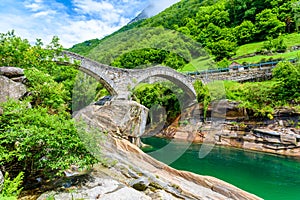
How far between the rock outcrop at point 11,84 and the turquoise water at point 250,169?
8364mm

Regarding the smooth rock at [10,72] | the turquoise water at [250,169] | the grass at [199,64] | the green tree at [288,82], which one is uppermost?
the grass at [199,64]

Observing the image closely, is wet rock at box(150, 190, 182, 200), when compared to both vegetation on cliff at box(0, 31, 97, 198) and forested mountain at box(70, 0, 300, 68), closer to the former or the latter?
vegetation on cliff at box(0, 31, 97, 198)

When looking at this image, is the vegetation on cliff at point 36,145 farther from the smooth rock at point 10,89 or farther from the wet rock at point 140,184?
the wet rock at point 140,184

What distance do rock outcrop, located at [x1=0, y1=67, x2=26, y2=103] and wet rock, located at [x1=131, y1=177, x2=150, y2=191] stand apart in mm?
4378

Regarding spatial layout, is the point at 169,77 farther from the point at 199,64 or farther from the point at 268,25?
the point at 268,25

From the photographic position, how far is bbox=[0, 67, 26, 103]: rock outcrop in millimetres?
6847

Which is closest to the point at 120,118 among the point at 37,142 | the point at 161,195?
the point at 161,195

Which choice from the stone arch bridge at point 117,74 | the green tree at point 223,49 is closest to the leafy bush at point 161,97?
the stone arch bridge at point 117,74

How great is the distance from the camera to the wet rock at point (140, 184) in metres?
6.19

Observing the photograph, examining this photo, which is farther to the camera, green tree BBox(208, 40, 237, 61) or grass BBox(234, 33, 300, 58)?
green tree BBox(208, 40, 237, 61)

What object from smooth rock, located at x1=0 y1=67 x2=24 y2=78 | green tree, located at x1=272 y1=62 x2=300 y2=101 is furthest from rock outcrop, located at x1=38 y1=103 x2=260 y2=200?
green tree, located at x1=272 y1=62 x2=300 y2=101

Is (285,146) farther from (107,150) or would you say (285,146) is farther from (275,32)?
(275,32)

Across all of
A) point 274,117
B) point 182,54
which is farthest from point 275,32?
point 274,117

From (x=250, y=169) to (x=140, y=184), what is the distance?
7994mm
